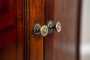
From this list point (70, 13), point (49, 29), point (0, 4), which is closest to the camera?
point (0, 4)

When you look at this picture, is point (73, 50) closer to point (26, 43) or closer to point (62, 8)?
point (62, 8)

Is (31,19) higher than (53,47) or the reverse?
higher

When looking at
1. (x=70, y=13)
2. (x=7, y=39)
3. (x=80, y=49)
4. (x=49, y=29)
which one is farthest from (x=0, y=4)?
(x=80, y=49)

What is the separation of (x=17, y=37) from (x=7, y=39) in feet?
0.10

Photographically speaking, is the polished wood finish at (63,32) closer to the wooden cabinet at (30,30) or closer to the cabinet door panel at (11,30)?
the wooden cabinet at (30,30)

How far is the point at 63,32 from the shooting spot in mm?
726

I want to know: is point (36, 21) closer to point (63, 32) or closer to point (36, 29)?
point (36, 29)

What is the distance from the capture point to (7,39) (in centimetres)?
51

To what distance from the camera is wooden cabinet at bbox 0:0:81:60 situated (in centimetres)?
51

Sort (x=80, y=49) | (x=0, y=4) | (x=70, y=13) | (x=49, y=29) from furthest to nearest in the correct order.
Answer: (x=80, y=49)
(x=70, y=13)
(x=49, y=29)
(x=0, y=4)

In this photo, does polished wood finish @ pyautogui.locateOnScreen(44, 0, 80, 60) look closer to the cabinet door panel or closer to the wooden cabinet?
the wooden cabinet

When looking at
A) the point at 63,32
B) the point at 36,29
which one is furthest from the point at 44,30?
the point at 63,32

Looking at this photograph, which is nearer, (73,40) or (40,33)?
(40,33)

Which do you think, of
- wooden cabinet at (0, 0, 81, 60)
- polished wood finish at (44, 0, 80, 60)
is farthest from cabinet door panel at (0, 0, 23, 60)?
polished wood finish at (44, 0, 80, 60)
